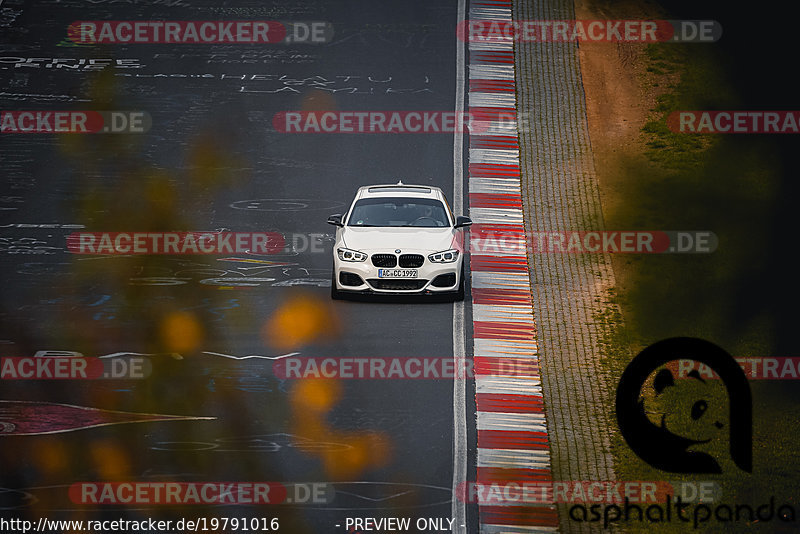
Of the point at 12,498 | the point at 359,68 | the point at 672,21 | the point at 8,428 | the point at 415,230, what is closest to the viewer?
the point at 12,498

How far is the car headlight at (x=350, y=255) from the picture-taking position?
19.5m

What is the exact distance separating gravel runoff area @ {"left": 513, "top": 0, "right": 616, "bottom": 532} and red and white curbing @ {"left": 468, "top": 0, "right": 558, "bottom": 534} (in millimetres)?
203

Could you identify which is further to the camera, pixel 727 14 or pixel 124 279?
pixel 727 14

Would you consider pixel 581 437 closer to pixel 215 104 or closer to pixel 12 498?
pixel 12 498

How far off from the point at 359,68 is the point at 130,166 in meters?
7.23

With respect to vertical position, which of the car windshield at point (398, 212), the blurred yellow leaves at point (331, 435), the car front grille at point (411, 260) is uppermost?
the car windshield at point (398, 212)

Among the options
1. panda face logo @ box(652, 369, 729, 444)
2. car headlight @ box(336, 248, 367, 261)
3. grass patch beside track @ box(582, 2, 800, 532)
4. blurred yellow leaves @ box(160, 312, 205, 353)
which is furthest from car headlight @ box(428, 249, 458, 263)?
blurred yellow leaves @ box(160, 312, 205, 353)

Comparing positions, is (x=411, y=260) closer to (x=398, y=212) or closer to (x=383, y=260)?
(x=383, y=260)

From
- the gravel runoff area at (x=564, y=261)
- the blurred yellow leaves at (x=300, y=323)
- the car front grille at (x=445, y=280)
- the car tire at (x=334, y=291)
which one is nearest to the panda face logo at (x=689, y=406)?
the gravel runoff area at (x=564, y=261)

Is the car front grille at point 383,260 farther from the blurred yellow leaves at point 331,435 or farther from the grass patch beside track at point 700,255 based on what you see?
the grass patch beside track at point 700,255

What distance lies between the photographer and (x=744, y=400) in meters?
17.9

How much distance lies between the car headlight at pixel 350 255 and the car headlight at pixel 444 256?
3.44 ft

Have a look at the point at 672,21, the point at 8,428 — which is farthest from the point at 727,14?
the point at 8,428

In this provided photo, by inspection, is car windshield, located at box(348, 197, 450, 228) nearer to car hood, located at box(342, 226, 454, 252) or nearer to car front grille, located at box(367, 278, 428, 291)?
car hood, located at box(342, 226, 454, 252)
